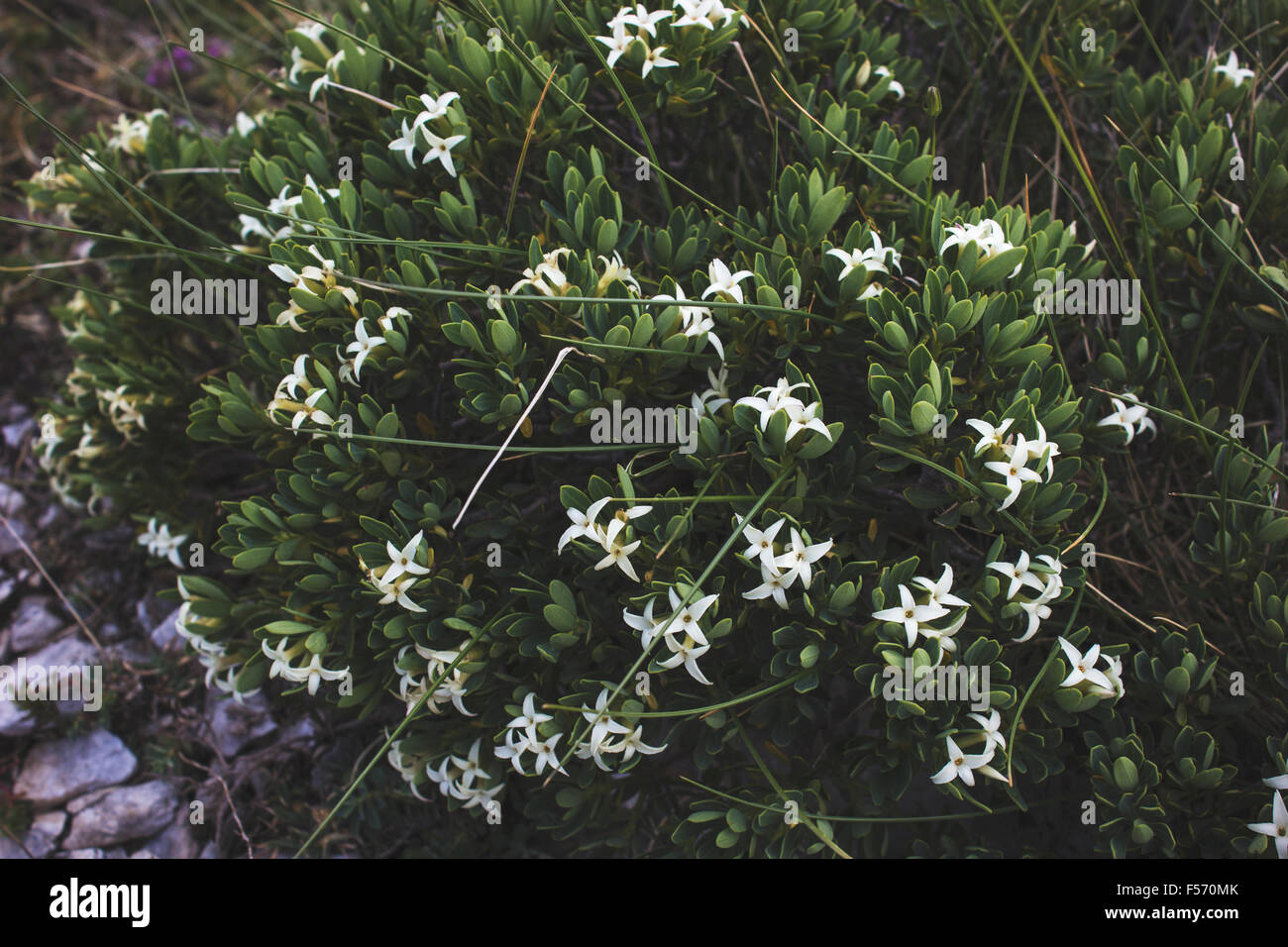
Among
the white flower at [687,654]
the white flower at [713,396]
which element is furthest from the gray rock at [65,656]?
the white flower at [713,396]

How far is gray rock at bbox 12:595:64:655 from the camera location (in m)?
3.79

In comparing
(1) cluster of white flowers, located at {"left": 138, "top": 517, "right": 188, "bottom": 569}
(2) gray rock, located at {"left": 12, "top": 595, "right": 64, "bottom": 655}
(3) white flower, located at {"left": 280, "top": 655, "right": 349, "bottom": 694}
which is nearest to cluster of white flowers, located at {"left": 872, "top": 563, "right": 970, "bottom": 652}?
(3) white flower, located at {"left": 280, "top": 655, "right": 349, "bottom": 694}

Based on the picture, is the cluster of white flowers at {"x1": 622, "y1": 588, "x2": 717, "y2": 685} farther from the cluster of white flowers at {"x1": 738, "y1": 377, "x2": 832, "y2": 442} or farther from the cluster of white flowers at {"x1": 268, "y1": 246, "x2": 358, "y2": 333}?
the cluster of white flowers at {"x1": 268, "y1": 246, "x2": 358, "y2": 333}

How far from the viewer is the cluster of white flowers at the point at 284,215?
2.76m

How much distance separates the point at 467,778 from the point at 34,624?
2.38m

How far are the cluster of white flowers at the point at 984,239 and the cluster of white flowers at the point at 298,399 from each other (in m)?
1.74

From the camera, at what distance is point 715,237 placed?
2.68m

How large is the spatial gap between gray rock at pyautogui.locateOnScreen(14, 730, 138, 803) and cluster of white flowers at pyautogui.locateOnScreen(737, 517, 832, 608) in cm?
276

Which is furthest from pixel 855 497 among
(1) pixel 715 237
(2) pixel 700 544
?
(1) pixel 715 237

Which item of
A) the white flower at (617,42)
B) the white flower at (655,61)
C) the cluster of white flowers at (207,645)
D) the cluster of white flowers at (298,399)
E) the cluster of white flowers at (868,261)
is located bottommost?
the cluster of white flowers at (207,645)

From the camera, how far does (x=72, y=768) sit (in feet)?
11.5

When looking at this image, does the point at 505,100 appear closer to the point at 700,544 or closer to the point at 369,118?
the point at 369,118

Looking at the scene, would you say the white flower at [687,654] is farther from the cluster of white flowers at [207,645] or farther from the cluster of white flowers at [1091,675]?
the cluster of white flowers at [207,645]

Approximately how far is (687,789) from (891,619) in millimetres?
1054
